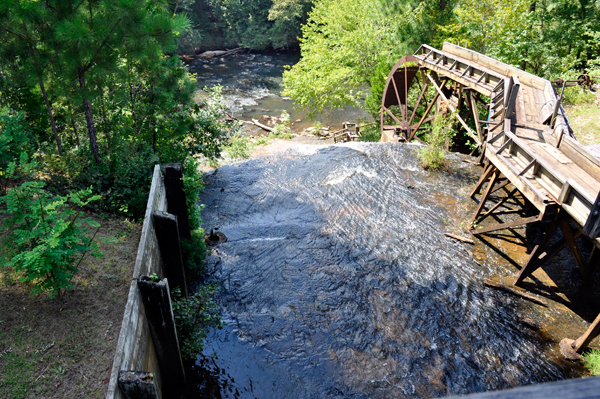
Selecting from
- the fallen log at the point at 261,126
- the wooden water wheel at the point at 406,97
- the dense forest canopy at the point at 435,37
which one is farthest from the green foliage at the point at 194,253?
the fallen log at the point at 261,126

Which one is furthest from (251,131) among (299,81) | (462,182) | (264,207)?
(462,182)

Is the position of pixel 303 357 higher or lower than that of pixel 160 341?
lower

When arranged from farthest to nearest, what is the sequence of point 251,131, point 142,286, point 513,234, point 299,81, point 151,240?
point 251,131, point 299,81, point 513,234, point 151,240, point 142,286

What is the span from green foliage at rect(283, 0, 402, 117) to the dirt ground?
657 inches

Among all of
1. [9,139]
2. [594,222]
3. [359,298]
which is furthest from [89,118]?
[594,222]

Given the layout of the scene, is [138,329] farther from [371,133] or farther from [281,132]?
[281,132]

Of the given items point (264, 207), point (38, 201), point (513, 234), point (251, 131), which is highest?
point (38, 201)

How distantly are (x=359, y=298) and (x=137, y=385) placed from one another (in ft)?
15.3

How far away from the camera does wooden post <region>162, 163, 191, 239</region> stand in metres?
7.30

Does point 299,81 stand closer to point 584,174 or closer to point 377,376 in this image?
point 584,174

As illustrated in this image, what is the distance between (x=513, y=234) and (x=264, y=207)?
6407mm

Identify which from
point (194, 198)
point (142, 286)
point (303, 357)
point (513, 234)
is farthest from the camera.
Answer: point (513, 234)

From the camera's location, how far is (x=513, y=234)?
29.4ft

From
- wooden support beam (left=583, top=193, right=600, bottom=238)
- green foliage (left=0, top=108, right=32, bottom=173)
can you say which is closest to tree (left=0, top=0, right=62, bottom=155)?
green foliage (left=0, top=108, right=32, bottom=173)
